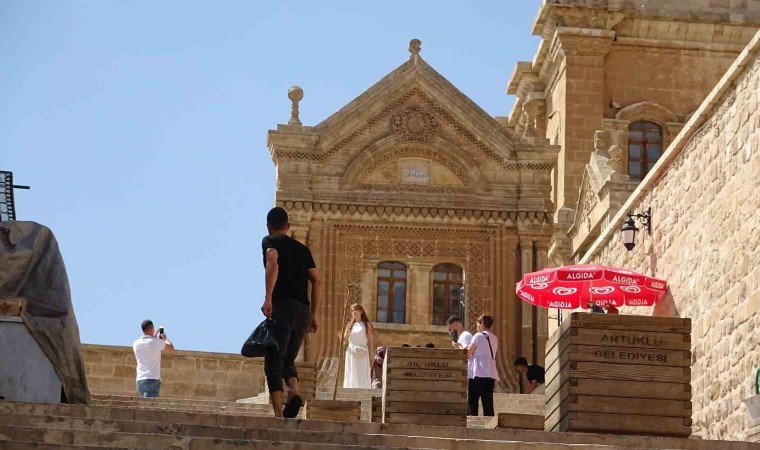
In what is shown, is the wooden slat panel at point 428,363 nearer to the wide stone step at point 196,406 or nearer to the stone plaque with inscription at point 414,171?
the wide stone step at point 196,406

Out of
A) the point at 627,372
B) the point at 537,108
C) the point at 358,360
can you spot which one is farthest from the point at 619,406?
the point at 537,108

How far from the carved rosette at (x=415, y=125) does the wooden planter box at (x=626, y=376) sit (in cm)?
2221

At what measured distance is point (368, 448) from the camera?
34.9 ft

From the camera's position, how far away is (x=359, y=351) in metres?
24.6

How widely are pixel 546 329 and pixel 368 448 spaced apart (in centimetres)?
2411

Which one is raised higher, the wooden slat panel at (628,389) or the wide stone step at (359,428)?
the wooden slat panel at (628,389)

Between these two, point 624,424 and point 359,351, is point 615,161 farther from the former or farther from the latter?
point 624,424

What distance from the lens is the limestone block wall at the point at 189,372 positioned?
2884 centimetres

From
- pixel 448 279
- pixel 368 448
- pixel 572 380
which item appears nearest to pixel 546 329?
pixel 448 279

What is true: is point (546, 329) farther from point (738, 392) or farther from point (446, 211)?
point (738, 392)

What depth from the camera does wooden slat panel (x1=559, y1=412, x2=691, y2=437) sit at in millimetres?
13578

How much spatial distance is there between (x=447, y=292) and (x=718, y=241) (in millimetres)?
16329

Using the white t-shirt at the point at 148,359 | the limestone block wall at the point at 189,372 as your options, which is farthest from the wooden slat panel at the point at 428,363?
the limestone block wall at the point at 189,372

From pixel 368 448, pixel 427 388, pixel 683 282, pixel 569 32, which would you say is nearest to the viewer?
pixel 368 448
